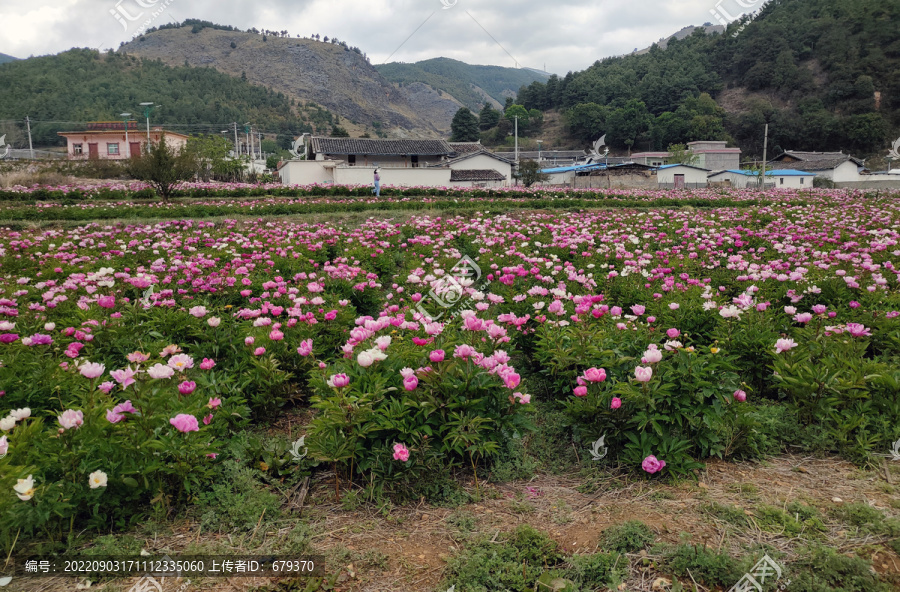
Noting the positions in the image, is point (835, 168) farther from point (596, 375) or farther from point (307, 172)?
point (596, 375)

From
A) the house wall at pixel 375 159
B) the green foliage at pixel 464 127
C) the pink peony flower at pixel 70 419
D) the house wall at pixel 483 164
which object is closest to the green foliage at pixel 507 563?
the pink peony flower at pixel 70 419

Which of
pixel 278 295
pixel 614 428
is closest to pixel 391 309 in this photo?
pixel 278 295

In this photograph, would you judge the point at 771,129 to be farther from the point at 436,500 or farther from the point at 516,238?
the point at 436,500

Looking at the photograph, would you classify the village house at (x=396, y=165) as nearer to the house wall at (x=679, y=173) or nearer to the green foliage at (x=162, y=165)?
the house wall at (x=679, y=173)

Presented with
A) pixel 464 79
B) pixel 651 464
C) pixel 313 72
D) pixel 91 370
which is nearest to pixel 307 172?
pixel 91 370

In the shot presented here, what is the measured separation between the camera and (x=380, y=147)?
136 feet

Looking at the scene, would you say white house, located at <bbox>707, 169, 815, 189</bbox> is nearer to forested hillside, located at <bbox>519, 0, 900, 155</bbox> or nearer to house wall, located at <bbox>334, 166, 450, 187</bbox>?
house wall, located at <bbox>334, 166, 450, 187</bbox>

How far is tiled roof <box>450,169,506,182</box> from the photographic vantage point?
131 ft

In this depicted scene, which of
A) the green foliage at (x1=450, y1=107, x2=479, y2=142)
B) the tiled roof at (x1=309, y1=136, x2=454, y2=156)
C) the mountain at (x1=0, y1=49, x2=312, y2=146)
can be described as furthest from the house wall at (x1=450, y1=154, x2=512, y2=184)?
the mountain at (x1=0, y1=49, x2=312, y2=146)

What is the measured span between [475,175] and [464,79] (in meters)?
157

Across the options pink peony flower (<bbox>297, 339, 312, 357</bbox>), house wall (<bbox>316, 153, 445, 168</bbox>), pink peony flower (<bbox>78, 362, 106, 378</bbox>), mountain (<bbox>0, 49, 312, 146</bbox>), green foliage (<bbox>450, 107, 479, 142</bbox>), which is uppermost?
mountain (<bbox>0, 49, 312, 146</bbox>)

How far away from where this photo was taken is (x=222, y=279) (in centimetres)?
489

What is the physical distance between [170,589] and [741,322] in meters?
3.72

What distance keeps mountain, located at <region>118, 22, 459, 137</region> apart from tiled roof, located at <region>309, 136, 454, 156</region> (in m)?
73.8
